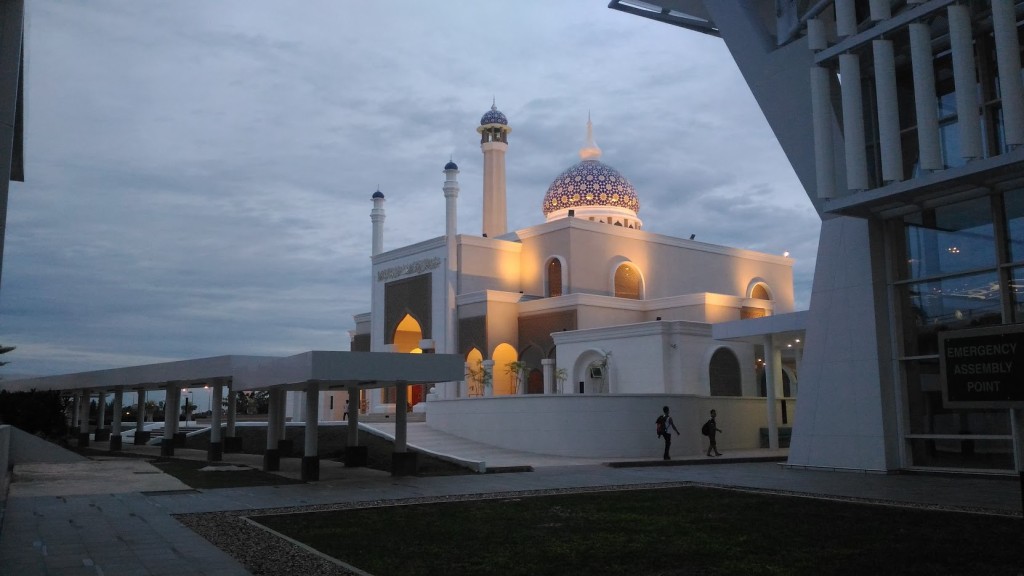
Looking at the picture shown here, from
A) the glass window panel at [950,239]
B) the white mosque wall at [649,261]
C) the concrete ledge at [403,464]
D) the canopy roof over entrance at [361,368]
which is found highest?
the white mosque wall at [649,261]

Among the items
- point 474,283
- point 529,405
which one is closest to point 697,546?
point 529,405

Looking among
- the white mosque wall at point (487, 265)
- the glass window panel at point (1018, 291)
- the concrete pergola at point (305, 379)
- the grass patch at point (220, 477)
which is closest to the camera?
the glass window panel at point (1018, 291)

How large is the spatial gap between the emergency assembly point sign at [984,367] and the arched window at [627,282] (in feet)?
88.3

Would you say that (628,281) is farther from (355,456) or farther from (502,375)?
(355,456)

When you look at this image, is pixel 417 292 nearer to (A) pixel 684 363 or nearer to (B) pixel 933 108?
(A) pixel 684 363

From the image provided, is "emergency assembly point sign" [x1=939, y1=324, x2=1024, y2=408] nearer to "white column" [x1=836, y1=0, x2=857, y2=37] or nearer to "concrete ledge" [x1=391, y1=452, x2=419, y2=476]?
"white column" [x1=836, y1=0, x2=857, y2=37]

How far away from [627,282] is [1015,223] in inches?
919

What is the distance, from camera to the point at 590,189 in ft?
134

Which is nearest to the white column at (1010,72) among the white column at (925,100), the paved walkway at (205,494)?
the white column at (925,100)

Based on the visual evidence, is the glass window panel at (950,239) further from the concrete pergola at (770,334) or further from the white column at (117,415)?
the white column at (117,415)

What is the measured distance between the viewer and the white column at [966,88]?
1307 centimetres

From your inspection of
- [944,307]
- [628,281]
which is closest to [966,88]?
[944,307]

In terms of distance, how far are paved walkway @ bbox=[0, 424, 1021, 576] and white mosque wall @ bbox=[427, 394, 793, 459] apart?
1.70m

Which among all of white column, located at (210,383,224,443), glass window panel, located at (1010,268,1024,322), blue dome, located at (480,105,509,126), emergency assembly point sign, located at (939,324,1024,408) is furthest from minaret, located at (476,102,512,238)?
emergency assembly point sign, located at (939,324,1024,408)
